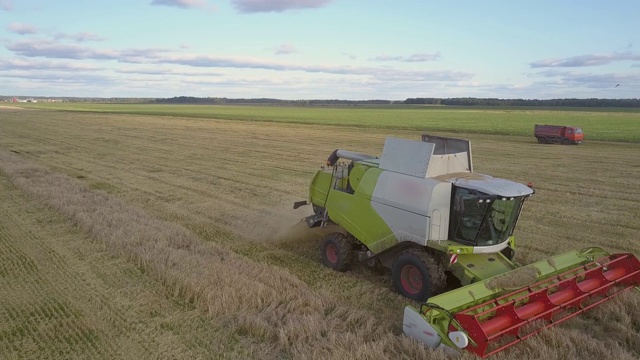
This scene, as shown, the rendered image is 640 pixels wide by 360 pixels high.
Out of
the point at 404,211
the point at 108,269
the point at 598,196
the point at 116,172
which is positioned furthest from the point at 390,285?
the point at 116,172

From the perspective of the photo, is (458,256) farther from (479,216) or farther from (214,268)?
(214,268)

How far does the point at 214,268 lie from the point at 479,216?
4358 mm

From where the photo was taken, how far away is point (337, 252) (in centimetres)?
870

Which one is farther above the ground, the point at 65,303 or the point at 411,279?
the point at 411,279

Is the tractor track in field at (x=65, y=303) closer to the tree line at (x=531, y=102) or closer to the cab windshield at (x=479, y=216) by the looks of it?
the cab windshield at (x=479, y=216)

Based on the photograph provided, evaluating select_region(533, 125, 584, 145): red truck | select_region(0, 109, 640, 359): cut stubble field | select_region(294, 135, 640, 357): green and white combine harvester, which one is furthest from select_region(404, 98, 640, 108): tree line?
select_region(294, 135, 640, 357): green and white combine harvester

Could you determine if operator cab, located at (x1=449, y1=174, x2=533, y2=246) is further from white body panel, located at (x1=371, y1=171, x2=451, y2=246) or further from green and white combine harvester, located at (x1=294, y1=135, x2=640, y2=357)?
white body panel, located at (x1=371, y1=171, x2=451, y2=246)

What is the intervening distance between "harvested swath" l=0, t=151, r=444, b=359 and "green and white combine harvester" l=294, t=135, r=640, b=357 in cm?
79

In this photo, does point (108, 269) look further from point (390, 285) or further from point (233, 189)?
point (233, 189)

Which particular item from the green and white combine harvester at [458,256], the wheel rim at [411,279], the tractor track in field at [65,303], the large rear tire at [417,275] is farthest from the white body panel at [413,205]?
the tractor track in field at [65,303]

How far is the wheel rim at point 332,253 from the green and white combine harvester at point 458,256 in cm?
6

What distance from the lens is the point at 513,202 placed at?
7.20 metres

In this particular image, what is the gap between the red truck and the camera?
32.2m

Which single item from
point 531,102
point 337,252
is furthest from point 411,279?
point 531,102
